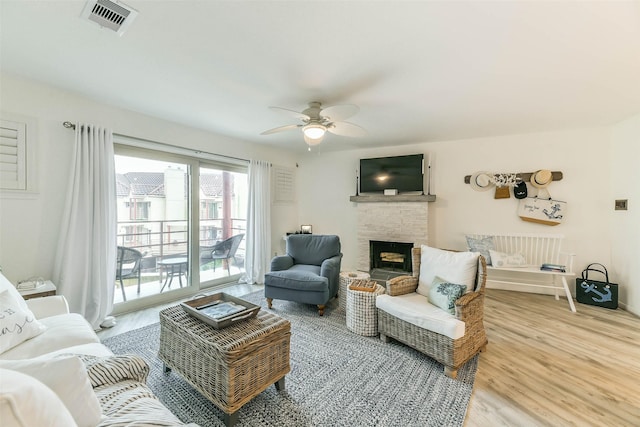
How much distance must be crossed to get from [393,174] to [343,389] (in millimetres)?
3425

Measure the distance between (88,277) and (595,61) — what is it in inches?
185

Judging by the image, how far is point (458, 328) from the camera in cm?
183

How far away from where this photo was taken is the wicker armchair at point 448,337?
1861 mm

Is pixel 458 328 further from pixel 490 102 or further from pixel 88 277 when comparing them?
pixel 88 277

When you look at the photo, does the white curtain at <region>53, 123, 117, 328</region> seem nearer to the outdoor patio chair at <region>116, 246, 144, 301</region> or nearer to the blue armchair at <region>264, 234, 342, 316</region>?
the outdoor patio chair at <region>116, 246, 144, 301</region>

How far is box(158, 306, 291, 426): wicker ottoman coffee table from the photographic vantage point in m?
1.42

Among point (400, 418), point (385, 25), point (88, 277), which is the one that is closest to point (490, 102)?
point (385, 25)

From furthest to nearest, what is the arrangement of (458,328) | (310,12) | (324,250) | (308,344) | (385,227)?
(385,227)
(324,250)
(308,344)
(458,328)
(310,12)

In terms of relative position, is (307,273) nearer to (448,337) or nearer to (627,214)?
(448,337)

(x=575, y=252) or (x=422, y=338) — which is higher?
(x=575, y=252)

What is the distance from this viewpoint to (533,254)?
12.1ft

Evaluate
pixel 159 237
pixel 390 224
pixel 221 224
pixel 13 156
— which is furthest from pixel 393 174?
pixel 13 156

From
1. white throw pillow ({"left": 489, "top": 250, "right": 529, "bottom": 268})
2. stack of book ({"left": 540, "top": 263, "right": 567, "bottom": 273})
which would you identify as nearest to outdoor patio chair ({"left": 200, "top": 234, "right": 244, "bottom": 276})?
white throw pillow ({"left": 489, "top": 250, "right": 529, "bottom": 268})

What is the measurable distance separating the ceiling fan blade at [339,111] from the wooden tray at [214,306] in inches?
66.3
